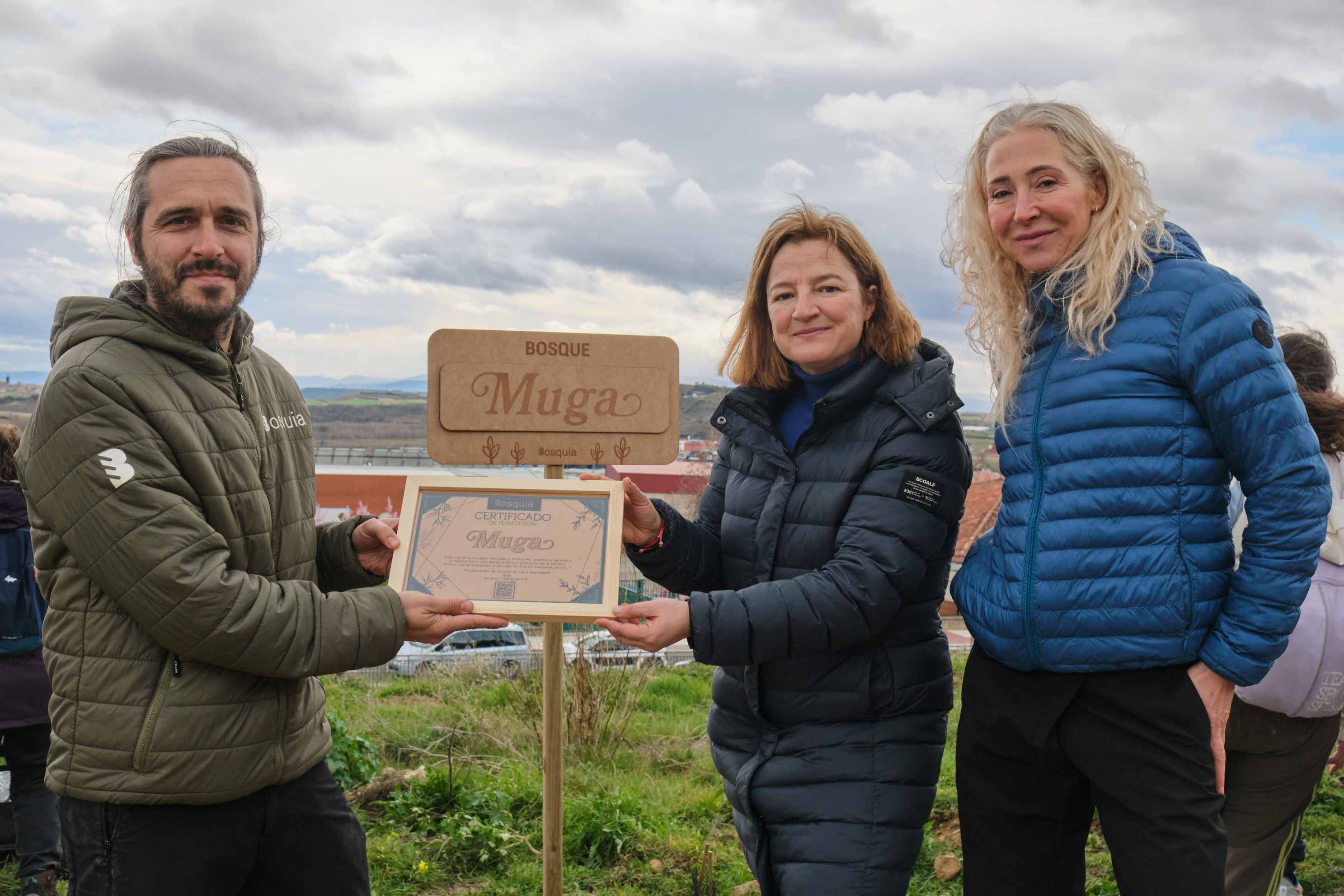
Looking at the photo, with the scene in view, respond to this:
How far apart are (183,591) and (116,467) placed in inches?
11.6

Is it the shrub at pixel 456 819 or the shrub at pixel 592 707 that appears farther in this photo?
the shrub at pixel 592 707

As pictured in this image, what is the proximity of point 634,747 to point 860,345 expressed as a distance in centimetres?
376

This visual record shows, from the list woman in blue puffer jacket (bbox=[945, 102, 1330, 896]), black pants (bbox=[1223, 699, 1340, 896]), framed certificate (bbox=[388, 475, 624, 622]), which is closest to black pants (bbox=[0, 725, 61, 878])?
framed certificate (bbox=[388, 475, 624, 622])

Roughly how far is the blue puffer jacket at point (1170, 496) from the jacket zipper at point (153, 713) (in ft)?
6.09

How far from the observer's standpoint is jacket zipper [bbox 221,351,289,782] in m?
2.33

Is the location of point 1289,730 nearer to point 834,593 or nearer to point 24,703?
point 834,593

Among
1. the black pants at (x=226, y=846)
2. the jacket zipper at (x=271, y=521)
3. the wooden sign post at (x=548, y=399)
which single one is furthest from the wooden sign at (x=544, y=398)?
the black pants at (x=226, y=846)

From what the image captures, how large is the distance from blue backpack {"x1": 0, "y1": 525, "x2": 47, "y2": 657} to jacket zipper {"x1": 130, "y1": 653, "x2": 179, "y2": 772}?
258 cm

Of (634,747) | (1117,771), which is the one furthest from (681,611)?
(634,747)

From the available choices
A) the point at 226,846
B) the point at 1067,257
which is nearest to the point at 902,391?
the point at 1067,257

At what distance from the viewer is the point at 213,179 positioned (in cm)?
233

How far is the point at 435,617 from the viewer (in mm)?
2486

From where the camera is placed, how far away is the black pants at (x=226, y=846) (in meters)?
2.14

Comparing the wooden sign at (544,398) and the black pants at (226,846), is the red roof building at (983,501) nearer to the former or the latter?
the wooden sign at (544,398)
